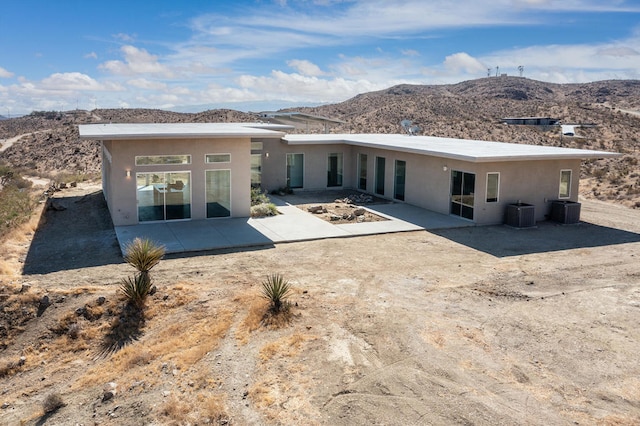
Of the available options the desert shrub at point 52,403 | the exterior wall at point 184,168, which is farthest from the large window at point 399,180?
the desert shrub at point 52,403

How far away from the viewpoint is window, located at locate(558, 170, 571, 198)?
19875 mm

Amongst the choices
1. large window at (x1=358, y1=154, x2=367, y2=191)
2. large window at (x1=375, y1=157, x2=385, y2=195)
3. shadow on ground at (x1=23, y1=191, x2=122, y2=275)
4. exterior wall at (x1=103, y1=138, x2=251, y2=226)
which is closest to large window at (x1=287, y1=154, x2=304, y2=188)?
large window at (x1=358, y1=154, x2=367, y2=191)

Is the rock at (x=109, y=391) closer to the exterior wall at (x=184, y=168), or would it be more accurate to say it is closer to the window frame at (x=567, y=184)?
the exterior wall at (x=184, y=168)

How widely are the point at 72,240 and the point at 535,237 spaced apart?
1406cm

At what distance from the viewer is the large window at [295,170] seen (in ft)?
86.2

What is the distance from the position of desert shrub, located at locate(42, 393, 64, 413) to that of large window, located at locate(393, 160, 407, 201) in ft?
56.2

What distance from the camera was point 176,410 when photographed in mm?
7328

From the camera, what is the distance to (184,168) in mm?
17547

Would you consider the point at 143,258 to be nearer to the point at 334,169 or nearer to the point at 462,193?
the point at 462,193

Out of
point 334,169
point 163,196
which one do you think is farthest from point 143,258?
point 334,169

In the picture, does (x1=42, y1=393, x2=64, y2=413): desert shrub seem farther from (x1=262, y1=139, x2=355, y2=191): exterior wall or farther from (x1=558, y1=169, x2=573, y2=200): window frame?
(x1=262, y1=139, x2=355, y2=191): exterior wall

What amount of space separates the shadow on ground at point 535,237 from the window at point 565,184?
4.61 feet

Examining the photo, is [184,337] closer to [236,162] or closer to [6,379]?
[6,379]

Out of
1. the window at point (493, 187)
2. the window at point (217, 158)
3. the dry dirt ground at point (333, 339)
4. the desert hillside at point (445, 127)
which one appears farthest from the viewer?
the desert hillside at point (445, 127)
